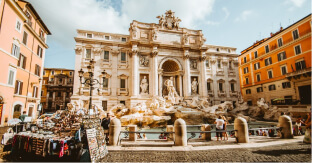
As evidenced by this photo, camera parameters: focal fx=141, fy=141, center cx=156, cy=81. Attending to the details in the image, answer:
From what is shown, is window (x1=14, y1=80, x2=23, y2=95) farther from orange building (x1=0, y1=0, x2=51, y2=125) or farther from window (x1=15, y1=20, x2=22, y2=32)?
window (x1=15, y1=20, x2=22, y2=32)

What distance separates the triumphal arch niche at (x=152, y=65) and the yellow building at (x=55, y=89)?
22.6 metres

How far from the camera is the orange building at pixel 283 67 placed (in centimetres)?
1931

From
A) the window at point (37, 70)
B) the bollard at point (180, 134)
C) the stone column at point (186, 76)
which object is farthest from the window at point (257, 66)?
the window at point (37, 70)

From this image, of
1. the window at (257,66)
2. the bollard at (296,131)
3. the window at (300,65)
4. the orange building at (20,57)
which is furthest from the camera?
the window at (257,66)

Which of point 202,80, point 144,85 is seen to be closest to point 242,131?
point 144,85

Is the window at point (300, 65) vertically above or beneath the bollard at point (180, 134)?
above

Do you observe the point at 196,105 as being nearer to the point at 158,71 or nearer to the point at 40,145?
the point at 158,71

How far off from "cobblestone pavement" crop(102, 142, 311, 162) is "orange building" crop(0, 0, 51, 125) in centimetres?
1442

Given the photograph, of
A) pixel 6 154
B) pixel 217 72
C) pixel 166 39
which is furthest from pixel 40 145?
pixel 217 72

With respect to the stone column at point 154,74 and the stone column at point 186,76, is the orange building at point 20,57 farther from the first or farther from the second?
the stone column at point 186,76

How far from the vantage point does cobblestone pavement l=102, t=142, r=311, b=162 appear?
499 centimetres

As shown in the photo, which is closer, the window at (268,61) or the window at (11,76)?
the window at (11,76)

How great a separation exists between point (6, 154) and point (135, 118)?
10900 millimetres

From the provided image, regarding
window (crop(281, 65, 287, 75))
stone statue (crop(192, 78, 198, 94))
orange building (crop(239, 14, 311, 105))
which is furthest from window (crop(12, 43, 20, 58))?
window (crop(281, 65, 287, 75))
